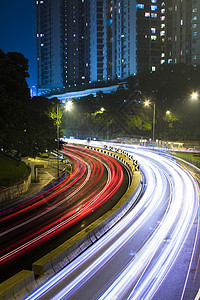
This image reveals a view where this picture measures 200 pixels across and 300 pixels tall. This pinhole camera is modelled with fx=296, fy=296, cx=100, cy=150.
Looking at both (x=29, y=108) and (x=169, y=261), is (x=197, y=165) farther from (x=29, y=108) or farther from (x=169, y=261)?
(x=169, y=261)

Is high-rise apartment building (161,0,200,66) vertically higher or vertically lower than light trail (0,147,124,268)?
higher

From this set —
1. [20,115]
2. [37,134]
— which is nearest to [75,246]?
[20,115]

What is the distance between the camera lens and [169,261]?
12.1 metres

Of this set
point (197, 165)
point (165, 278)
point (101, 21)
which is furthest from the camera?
Result: point (101, 21)

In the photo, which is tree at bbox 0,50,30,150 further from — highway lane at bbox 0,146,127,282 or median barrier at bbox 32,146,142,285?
median barrier at bbox 32,146,142,285

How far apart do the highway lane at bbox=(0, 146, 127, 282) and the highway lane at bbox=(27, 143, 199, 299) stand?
3.27 metres

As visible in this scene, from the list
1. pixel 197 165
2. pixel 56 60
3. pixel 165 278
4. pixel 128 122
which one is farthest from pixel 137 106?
pixel 56 60

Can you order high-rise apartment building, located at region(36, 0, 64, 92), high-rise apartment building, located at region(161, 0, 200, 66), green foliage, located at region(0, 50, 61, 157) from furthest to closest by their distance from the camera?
high-rise apartment building, located at region(36, 0, 64, 92) < high-rise apartment building, located at region(161, 0, 200, 66) < green foliage, located at region(0, 50, 61, 157)

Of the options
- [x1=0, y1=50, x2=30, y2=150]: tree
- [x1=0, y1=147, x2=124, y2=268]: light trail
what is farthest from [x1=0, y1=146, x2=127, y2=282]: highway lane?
[x1=0, y1=50, x2=30, y2=150]: tree

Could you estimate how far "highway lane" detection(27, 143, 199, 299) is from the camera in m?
9.97

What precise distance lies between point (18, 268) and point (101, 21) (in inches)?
5135

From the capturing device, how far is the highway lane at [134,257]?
392 inches

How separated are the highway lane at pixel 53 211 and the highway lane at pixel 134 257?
3.27 m

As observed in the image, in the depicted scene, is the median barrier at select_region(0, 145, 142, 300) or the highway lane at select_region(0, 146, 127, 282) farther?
the highway lane at select_region(0, 146, 127, 282)
